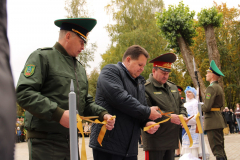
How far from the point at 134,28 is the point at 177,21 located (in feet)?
44.2

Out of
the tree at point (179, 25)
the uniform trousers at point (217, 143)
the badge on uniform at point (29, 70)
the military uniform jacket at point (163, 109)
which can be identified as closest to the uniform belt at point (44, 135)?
the badge on uniform at point (29, 70)

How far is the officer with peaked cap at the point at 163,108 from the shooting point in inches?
150

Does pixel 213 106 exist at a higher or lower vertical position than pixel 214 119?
higher

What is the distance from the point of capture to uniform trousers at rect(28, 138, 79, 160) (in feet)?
7.20

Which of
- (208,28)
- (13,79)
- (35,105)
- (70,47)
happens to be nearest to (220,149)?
(70,47)

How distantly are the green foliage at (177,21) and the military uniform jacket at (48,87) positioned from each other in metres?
11.7

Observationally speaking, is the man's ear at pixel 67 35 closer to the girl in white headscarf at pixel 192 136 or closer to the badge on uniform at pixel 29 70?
the badge on uniform at pixel 29 70

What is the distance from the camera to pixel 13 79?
358 millimetres

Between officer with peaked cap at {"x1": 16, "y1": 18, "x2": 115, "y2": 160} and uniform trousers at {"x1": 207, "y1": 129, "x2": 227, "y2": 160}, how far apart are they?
4.15 metres

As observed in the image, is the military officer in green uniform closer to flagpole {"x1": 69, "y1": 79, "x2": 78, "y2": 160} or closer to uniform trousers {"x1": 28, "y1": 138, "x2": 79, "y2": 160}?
uniform trousers {"x1": 28, "y1": 138, "x2": 79, "y2": 160}

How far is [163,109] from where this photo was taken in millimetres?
3975

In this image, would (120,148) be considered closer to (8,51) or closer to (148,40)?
(8,51)

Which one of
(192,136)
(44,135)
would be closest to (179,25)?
(192,136)

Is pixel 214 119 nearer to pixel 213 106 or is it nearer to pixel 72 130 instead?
pixel 213 106
